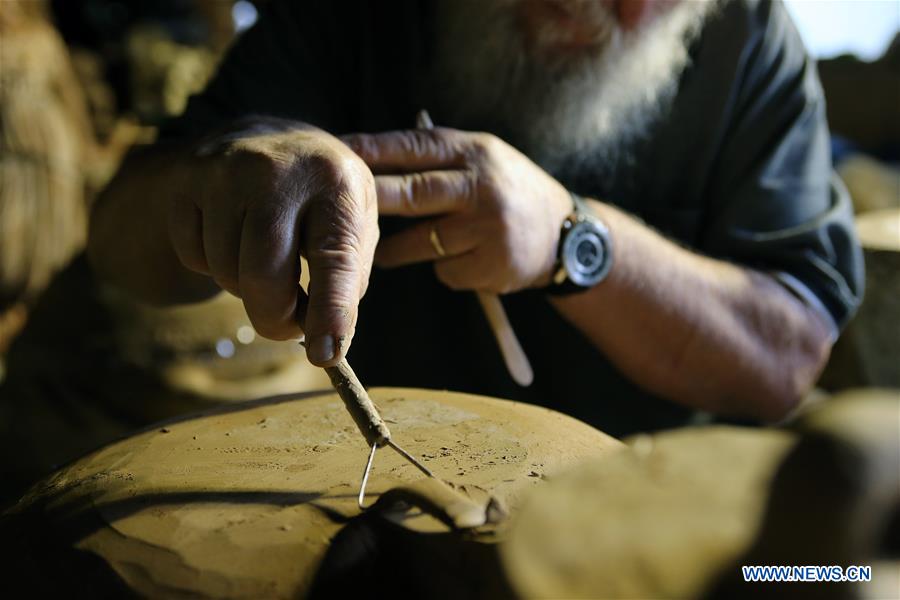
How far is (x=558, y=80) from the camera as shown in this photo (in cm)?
150

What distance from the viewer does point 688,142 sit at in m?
1.57

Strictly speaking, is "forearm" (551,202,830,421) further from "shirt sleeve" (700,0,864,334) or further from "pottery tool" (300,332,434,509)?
"pottery tool" (300,332,434,509)

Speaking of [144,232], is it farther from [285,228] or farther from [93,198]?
[93,198]

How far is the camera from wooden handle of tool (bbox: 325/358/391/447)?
0.79 m

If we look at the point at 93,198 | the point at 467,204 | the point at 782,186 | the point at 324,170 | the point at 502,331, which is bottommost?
the point at 93,198

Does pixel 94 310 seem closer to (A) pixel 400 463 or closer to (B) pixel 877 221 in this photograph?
(A) pixel 400 463

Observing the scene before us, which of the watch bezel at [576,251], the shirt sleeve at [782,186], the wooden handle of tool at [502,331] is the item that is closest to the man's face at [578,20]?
the shirt sleeve at [782,186]

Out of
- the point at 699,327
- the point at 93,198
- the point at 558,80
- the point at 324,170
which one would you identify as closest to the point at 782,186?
the point at 699,327

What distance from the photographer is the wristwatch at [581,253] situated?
4.14 feet

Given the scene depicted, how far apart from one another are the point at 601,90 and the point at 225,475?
101 cm

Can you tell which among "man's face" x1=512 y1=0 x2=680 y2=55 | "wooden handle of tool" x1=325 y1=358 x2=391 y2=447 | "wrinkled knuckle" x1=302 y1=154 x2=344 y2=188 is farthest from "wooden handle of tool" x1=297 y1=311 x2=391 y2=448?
"man's face" x1=512 y1=0 x2=680 y2=55

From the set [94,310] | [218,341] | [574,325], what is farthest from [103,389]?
[574,325]

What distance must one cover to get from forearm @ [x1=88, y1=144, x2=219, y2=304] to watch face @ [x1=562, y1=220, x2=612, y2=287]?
54cm

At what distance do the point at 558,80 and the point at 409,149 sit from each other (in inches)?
19.9
